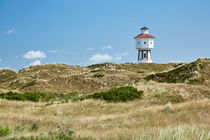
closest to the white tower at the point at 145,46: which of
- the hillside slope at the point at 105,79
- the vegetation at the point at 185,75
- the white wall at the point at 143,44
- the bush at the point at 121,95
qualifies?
the white wall at the point at 143,44

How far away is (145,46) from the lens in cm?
8519

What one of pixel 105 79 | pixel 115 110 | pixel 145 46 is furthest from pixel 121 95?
pixel 145 46

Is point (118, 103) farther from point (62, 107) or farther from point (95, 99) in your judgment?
point (62, 107)

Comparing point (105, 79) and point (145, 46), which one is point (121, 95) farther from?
point (145, 46)

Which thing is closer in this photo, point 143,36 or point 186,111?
point 186,111

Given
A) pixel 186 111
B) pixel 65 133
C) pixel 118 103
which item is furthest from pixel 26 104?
pixel 65 133

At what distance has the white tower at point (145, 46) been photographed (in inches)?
3354

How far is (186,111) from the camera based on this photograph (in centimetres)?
1395

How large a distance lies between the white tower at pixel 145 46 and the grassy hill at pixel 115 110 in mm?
37249

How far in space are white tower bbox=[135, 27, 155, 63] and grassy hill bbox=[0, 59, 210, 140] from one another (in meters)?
37.2

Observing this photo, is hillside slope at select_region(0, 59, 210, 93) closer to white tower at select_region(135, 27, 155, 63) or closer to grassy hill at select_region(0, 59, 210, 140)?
grassy hill at select_region(0, 59, 210, 140)

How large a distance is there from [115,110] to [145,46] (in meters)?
68.1

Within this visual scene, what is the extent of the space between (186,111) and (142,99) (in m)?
8.07

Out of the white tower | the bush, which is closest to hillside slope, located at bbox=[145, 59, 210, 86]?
the bush
